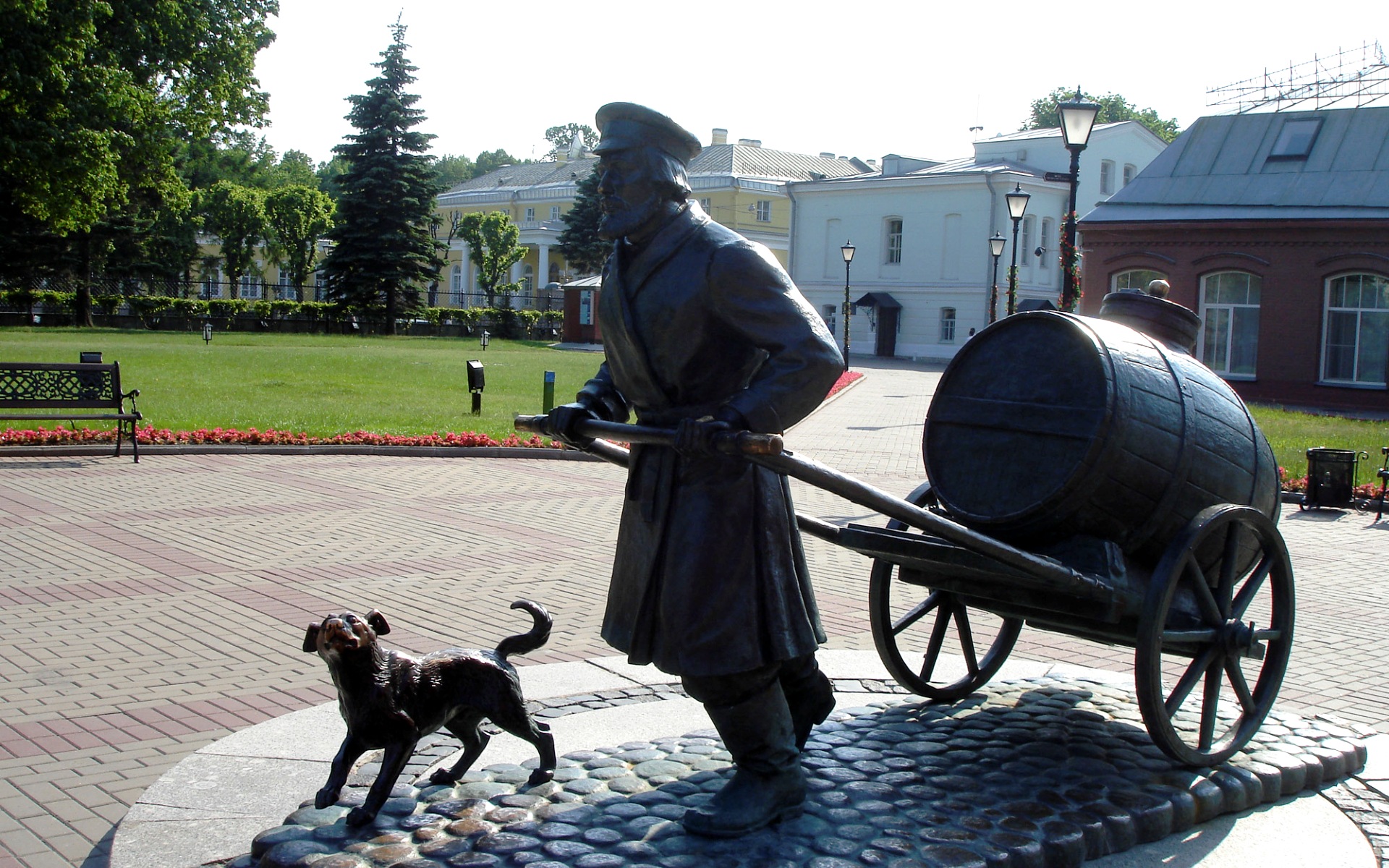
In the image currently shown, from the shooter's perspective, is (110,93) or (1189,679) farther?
(110,93)

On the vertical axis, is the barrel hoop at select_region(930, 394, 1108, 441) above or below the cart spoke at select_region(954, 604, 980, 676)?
above

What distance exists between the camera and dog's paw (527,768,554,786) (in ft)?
13.4

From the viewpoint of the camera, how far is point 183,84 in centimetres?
2683

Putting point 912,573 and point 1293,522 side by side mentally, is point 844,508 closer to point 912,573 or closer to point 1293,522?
point 1293,522

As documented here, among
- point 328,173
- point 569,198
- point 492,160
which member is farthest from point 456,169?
point 569,198

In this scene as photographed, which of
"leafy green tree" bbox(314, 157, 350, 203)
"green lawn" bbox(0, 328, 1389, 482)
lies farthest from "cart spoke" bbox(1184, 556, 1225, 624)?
"leafy green tree" bbox(314, 157, 350, 203)

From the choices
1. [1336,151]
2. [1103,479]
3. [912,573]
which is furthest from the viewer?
[1336,151]

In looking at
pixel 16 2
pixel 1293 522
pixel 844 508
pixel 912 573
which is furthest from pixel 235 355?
pixel 912 573

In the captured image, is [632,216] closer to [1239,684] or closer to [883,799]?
[883,799]

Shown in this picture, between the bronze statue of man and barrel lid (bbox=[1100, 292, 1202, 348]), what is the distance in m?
2.10

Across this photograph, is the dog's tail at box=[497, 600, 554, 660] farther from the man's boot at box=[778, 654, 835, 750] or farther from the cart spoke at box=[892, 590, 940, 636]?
the cart spoke at box=[892, 590, 940, 636]

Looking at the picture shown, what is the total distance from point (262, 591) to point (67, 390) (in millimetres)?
7883

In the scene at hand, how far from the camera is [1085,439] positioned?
13.4 feet

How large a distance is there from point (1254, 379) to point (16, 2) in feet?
88.1
